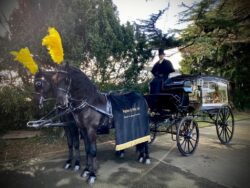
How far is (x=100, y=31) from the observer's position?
7230 millimetres

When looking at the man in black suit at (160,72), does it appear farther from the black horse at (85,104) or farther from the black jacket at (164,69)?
the black horse at (85,104)

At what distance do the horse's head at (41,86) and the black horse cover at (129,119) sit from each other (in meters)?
1.31

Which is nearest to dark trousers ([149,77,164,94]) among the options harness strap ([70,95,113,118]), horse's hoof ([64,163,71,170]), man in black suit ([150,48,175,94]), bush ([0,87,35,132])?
man in black suit ([150,48,175,94])

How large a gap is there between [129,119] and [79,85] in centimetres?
131

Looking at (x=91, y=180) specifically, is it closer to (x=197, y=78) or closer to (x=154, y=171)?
(x=154, y=171)

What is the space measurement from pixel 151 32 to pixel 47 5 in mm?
4749

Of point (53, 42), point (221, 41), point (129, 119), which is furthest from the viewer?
point (221, 41)

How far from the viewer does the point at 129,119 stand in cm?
467

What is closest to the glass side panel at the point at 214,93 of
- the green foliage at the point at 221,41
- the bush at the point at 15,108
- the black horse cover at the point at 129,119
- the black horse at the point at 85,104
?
the black horse cover at the point at 129,119

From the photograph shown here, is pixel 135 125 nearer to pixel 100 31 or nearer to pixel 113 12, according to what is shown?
pixel 100 31

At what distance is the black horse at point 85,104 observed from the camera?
3979mm

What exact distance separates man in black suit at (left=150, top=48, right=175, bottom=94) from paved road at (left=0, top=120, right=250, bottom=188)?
1.83m

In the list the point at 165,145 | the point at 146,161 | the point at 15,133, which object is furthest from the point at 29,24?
the point at 165,145

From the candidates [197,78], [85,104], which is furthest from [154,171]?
Answer: [197,78]
